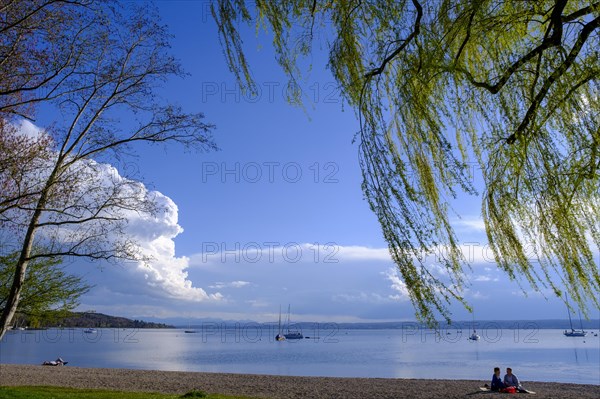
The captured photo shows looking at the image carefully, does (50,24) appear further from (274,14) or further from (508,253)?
(508,253)

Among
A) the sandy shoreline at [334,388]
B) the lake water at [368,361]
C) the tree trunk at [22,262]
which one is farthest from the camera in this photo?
the lake water at [368,361]

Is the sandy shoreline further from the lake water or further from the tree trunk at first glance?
the tree trunk

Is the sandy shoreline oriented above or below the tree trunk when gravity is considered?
below

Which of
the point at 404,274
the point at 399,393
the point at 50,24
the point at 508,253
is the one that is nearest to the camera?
the point at 404,274

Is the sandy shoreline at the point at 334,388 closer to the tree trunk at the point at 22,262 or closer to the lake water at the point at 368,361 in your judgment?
the lake water at the point at 368,361

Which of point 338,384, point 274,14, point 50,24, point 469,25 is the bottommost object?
point 338,384

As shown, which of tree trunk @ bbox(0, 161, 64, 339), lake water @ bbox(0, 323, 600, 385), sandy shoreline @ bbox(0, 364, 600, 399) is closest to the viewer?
tree trunk @ bbox(0, 161, 64, 339)

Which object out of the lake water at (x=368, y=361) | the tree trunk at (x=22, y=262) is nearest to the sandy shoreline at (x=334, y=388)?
the lake water at (x=368, y=361)

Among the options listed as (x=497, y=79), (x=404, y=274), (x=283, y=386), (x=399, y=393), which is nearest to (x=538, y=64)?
(x=497, y=79)

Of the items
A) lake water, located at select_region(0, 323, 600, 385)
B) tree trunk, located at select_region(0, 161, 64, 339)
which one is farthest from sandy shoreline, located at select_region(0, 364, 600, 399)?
tree trunk, located at select_region(0, 161, 64, 339)

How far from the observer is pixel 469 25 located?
5.25 metres

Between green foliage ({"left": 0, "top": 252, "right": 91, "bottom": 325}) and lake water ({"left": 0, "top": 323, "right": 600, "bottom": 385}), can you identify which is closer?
green foliage ({"left": 0, "top": 252, "right": 91, "bottom": 325})

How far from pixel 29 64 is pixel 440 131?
6.96m

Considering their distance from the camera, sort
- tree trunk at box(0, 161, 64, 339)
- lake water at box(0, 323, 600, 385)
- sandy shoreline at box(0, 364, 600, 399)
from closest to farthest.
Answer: tree trunk at box(0, 161, 64, 339), sandy shoreline at box(0, 364, 600, 399), lake water at box(0, 323, 600, 385)
